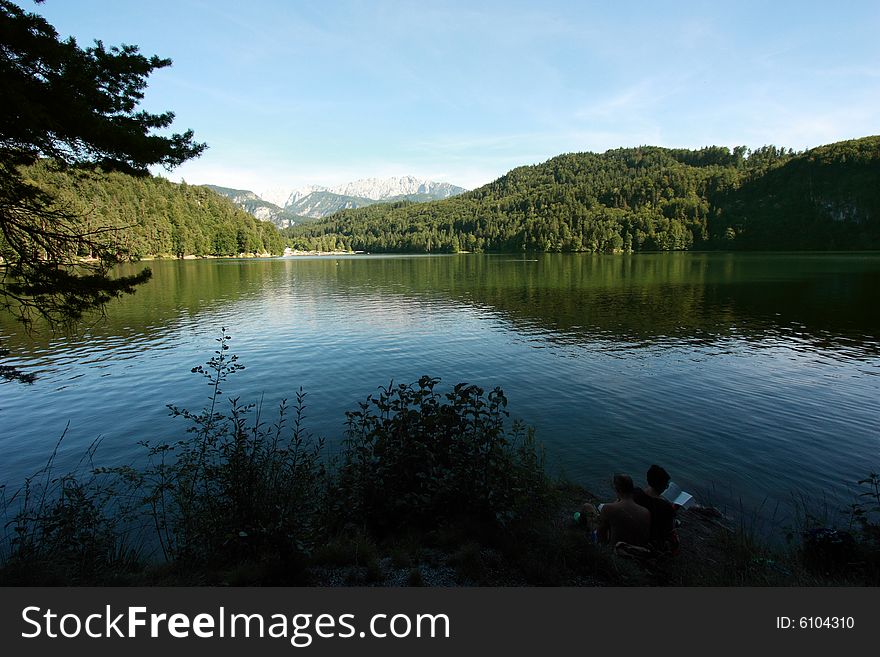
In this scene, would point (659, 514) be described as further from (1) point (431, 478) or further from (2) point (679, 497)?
(1) point (431, 478)

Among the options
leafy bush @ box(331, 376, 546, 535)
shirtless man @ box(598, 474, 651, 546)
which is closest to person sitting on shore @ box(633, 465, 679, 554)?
shirtless man @ box(598, 474, 651, 546)

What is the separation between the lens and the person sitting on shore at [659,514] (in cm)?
842

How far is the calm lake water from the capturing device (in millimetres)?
14453

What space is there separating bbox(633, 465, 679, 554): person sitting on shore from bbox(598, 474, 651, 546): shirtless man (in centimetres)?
21

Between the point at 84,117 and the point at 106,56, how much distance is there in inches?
68.5

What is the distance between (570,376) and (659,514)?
15.0 metres

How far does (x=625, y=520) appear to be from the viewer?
27.6 ft

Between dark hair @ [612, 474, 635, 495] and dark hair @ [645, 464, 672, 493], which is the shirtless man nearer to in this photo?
dark hair @ [612, 474, 635, 495]

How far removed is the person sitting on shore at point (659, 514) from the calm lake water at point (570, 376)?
3681 millimetres

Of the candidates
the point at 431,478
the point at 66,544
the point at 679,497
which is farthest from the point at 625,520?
the point at 66,544
